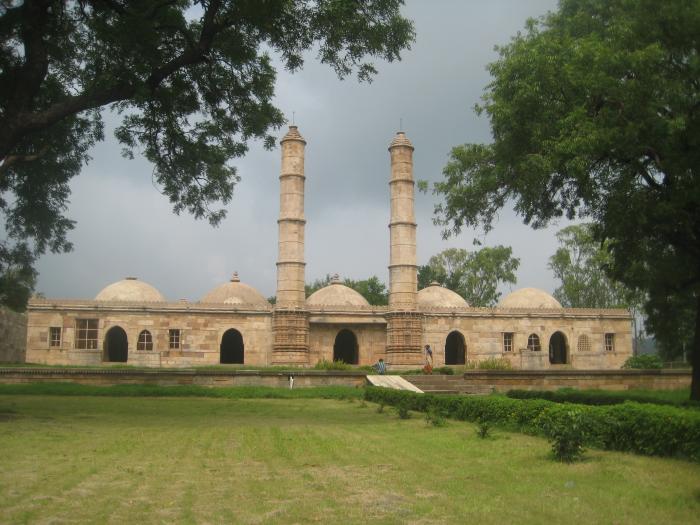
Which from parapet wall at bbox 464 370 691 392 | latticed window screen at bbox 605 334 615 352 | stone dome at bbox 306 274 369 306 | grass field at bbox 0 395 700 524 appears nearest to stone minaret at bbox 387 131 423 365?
stone dome at bbox 306 274 369 306

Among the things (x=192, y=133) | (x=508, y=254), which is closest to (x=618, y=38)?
(x=192, y=133)

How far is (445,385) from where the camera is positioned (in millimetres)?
20234

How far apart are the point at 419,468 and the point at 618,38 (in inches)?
363

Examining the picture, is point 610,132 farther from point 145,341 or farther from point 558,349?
point 558,349

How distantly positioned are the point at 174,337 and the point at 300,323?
16.4 ft

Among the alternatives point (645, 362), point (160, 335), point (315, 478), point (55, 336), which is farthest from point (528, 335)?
point (315, 478)

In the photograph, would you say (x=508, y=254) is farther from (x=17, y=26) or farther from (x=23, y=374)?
(x=17, y=26)

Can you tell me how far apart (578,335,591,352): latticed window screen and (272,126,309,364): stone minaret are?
1185 cm

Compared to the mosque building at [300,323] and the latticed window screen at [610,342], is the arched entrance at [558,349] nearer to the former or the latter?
the mosque building at [300,323]

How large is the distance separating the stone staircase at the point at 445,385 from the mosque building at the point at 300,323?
18.9ft

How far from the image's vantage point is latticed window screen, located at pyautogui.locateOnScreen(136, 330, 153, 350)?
88.7 feet

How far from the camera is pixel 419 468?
712cm

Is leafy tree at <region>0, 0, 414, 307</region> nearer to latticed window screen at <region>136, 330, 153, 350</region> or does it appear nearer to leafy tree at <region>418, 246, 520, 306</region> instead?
latticed window screen at <region>136, 330, 153, 350</region>

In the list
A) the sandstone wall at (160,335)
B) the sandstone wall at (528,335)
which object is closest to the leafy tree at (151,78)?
the sandstone wall at (160,335)
